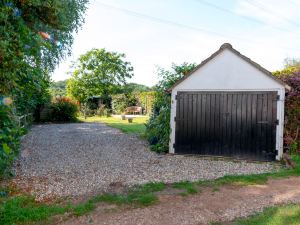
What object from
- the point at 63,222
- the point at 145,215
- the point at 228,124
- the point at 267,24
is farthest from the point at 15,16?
the point at 267,24

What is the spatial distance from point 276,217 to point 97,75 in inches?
1196

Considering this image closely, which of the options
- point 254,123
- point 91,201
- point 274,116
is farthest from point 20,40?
point 274,116

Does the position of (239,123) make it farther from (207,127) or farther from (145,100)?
(145,100)

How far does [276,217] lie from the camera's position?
4.00 metres

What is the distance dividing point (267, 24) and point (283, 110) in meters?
14.9

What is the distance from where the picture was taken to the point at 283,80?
8555 mm

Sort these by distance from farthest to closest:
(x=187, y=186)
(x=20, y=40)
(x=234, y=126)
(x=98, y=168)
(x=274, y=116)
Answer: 1. (x=234, y=126)
2. (x=274, y=116)
3. (x=98, y=168)
4. (x=187, y=186)
5. (x=20, y=40)

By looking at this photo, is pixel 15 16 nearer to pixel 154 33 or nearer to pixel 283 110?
pixel 283 110

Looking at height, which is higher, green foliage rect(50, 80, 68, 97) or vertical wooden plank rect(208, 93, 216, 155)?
green foliage rect(50, 80, 68, 97)

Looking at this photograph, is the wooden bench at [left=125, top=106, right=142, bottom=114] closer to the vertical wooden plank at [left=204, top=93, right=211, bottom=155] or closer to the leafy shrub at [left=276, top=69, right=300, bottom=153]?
the vertical wooden plank at [left=204, top=93, right=211, bottom=155]

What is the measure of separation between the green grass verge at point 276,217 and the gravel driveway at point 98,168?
206cm

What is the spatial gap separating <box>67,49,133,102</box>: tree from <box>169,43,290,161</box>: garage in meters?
23.4

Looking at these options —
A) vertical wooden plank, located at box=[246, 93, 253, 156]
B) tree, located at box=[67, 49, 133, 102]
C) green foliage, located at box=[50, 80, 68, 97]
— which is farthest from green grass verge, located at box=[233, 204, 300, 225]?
tree, located at box=[67, 49, 133, 102]

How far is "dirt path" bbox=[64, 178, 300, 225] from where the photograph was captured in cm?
396
